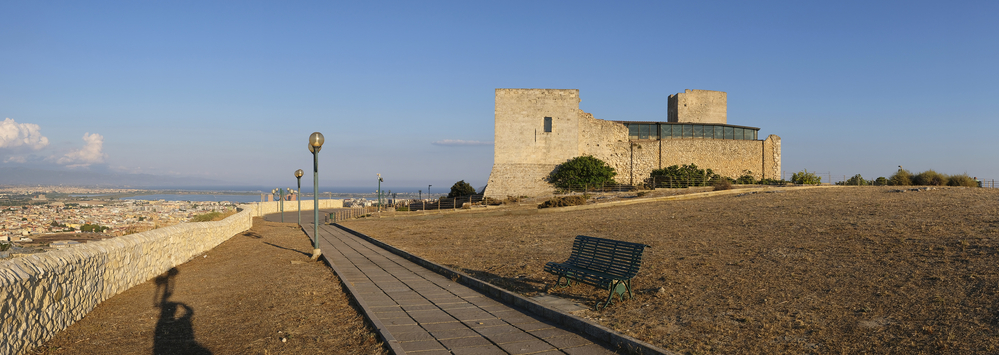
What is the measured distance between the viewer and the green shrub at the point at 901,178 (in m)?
27.9

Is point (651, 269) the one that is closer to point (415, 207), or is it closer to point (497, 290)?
point (497, 290)

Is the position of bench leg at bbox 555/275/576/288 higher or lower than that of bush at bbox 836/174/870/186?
lower

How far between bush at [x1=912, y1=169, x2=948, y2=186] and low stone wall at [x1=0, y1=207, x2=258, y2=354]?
32.6 metres

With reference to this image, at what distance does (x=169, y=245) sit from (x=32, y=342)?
6.34 metres

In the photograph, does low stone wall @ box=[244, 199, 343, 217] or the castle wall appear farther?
the castle wall

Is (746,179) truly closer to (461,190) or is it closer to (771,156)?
(771,156)

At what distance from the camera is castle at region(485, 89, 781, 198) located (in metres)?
37.8

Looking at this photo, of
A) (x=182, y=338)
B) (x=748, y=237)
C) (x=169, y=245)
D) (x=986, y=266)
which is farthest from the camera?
(x=169, y=245)

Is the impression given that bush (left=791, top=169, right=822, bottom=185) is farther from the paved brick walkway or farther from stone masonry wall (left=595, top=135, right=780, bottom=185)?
the paved brick walkway

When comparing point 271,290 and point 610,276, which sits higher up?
point 610,276

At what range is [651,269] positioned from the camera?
25.8 ft

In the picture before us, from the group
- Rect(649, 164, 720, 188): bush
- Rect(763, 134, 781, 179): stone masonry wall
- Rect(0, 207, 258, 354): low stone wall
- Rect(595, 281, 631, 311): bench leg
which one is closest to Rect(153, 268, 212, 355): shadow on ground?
Rect(0, 207, 258, 354): low stone wall

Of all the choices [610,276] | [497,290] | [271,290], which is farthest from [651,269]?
[271,290]

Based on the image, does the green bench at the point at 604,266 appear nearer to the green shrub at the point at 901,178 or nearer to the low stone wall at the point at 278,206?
the green shrub at the point at 901,178
